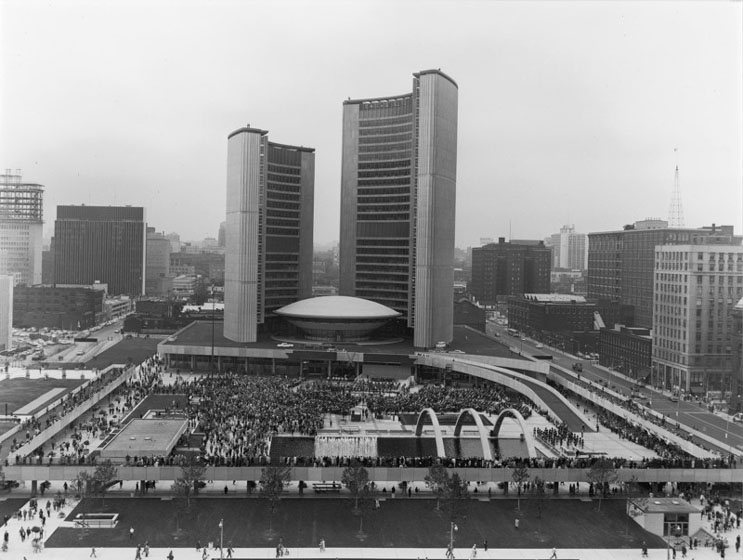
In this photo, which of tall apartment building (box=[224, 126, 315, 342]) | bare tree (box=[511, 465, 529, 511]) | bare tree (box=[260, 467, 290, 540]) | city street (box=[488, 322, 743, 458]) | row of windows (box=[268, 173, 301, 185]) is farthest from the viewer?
row of windows (box=[268, 173, 301, 185])

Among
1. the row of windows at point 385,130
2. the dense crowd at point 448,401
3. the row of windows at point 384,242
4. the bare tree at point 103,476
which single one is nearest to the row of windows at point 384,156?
the row of windows at point 385,130

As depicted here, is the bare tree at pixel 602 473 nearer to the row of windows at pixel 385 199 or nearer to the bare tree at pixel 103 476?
the bare tree at pixel 103 476

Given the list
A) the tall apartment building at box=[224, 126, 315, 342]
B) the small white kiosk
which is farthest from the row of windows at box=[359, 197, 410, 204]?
the small white kiosk

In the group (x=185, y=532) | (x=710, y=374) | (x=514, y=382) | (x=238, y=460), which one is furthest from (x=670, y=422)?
(x=185, y=532)

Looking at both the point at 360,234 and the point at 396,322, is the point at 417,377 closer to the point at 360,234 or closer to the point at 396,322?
the point at 396,322

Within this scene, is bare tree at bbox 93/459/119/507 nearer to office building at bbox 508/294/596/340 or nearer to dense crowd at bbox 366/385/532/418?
dense crowd at bbox 366/385/532/418

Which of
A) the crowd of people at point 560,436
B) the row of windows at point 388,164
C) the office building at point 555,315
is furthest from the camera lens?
the office building at point 555,315
